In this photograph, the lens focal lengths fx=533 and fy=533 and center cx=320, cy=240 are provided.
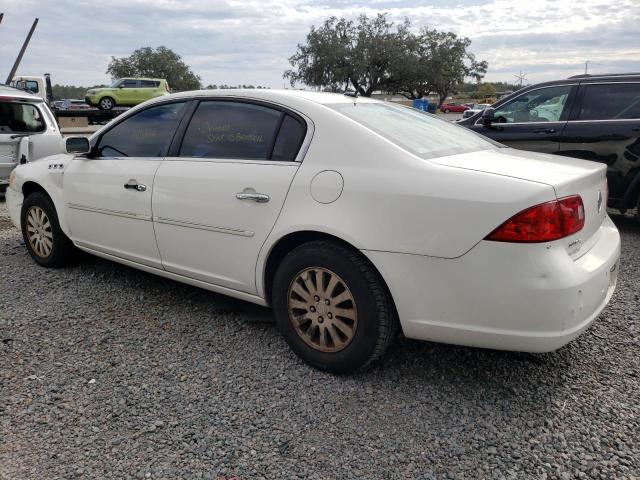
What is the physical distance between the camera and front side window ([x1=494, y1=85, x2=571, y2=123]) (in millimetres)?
6227

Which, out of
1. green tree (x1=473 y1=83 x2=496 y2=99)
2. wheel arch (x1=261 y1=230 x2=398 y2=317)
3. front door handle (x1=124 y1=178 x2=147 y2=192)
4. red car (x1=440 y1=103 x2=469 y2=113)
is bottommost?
red car (x1=440 y1=103 x2=469 y2=113)

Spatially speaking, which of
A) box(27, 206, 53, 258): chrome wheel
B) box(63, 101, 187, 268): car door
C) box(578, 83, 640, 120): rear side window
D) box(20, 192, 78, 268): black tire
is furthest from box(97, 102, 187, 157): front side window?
box(578, 83, 640, 120): rear side window

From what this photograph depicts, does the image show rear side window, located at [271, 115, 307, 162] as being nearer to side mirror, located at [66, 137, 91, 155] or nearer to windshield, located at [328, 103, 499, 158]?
windshield, located at [328, 103, 499, 158]

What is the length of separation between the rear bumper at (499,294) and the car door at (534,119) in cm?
407

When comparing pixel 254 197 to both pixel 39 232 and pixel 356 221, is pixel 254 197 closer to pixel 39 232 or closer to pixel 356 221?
pixel 356 221

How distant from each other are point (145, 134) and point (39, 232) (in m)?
1.60

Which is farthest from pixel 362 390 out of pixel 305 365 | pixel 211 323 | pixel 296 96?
pixel 296 96

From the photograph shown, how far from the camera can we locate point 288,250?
296cm

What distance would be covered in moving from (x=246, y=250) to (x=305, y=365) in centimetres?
73

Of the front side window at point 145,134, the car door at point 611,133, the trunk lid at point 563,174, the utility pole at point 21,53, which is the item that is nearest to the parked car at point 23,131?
the front side window at point 145,134

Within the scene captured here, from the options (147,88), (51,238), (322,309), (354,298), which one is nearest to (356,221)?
(354,298)

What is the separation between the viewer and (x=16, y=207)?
4.82m

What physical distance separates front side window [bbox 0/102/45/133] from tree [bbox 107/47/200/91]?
58.7 metres

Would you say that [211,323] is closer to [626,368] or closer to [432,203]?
[432,203]
